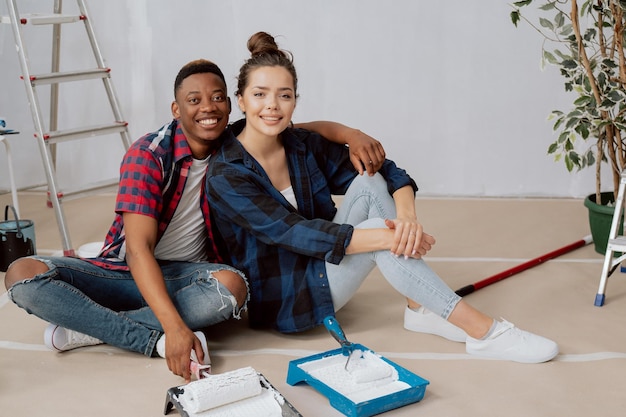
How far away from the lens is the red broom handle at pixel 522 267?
2852 mm

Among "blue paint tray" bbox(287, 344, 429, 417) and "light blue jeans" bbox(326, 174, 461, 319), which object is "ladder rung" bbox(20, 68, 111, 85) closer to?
"light blue jeans" bbox(326, 174, 461, 319)

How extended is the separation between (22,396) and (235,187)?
2.63ft

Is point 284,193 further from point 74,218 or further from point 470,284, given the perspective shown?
point 74,218

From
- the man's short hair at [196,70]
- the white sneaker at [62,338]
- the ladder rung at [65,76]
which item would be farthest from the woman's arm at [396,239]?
the ladder rung at [65,76]

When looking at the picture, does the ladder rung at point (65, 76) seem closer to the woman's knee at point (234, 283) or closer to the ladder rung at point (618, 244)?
the woman's knee at point (234, 283)

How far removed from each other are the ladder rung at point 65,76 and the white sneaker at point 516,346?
216 centimetres

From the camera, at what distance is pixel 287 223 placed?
2.25 meters

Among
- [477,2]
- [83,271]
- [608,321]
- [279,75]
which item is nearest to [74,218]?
[83,271]

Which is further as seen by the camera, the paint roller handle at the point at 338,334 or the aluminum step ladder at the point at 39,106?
the aluminum step ladder at the point at 39,106

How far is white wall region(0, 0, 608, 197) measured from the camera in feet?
13.6

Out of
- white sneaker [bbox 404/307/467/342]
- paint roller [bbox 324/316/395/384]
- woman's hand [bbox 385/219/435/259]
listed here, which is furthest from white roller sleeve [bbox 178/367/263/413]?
white sneaker [bbox 404/307/467/342]

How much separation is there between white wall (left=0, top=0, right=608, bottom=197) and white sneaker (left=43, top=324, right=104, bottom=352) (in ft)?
7.38

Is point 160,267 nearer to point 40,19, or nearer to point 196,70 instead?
point 196,70

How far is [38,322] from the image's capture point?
2.66 meters
